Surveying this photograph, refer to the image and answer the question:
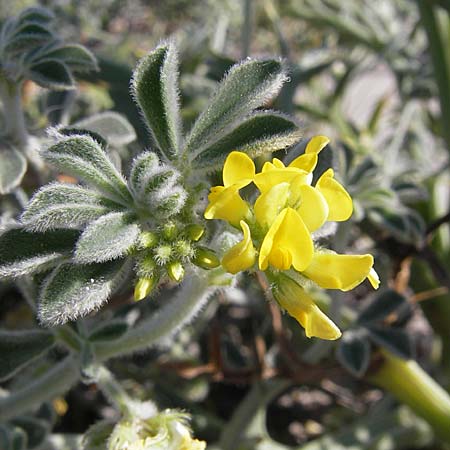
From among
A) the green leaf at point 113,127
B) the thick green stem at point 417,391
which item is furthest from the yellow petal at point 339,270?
the thick green stem at point 417,391

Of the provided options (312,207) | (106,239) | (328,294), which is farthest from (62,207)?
(328,294)

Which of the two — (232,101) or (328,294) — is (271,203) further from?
(328,294)

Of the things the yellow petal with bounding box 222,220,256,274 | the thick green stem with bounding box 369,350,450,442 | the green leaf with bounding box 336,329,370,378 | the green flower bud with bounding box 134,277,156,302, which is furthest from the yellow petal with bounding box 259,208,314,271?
the thick green stem with bounding box 369,350,450,442

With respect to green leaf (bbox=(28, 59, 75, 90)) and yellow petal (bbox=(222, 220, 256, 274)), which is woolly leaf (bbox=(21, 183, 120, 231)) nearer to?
yellow petal (bbox=(222, 220, 256, 274))

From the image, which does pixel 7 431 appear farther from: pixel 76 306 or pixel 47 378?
pixel 76 306

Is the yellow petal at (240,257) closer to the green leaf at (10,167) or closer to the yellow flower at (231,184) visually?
the yellow flower at (231,184)

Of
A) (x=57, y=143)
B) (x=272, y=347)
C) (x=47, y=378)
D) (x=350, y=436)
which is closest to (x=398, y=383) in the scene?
(x=350, y=436)
